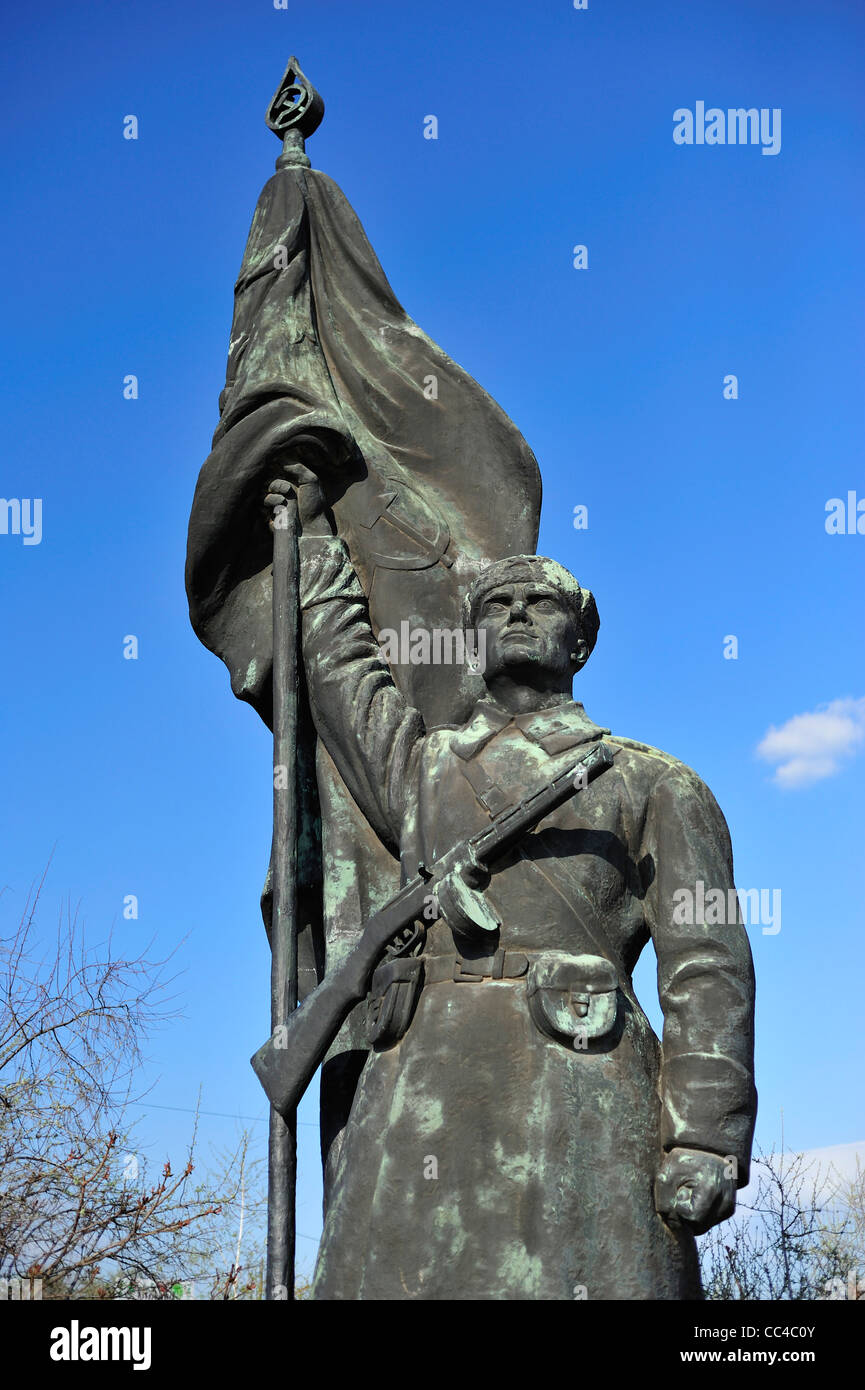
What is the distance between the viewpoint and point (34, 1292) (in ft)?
31.1

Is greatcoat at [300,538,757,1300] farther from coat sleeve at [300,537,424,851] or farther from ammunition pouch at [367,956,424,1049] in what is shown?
coat sleeve at [300,537,424,851]

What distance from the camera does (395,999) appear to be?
507 cm

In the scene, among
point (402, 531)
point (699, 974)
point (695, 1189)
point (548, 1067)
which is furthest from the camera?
point (402, 531)

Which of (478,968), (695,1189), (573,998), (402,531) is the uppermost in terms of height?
(402,531)

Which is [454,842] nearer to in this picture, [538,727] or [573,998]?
[538,727]

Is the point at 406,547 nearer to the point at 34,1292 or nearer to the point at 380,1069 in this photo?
the point at 380,1069

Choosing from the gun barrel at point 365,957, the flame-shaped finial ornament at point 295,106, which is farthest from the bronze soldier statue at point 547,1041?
the flame-shaped finial ornament at point 295,106

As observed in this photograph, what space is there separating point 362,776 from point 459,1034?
1155 mm

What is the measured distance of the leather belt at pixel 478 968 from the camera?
4.98 metres

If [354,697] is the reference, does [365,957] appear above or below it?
below

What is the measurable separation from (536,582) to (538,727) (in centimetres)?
47

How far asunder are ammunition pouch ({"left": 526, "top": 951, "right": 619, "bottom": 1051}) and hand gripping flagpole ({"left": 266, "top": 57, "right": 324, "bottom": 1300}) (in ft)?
3.21

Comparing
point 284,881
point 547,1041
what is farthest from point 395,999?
point 284,881

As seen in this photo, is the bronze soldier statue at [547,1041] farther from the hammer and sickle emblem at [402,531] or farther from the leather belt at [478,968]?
the hammer and sickle emblem at [402,531]
